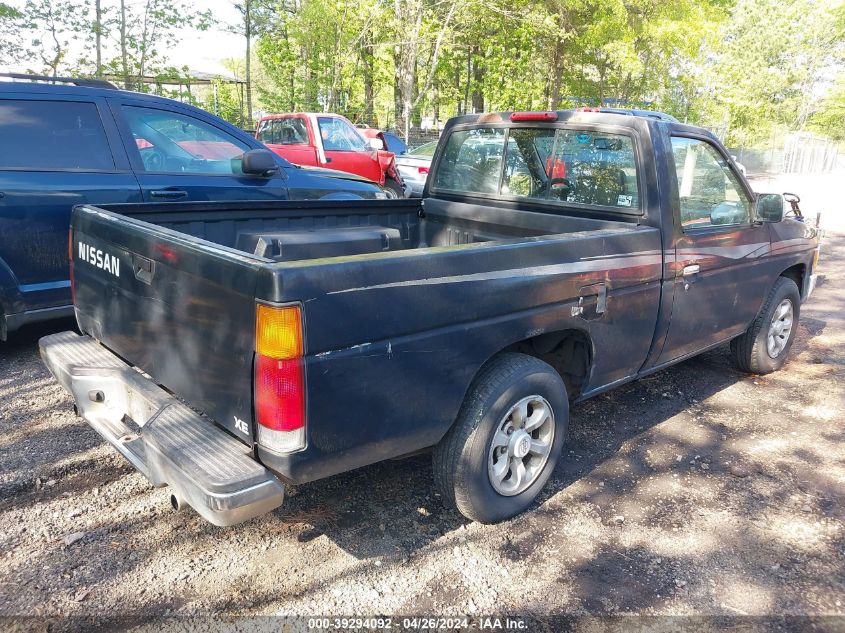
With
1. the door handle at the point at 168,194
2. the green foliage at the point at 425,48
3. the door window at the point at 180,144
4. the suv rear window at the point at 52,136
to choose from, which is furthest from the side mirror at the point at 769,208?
the green foliage at the point at 425,48

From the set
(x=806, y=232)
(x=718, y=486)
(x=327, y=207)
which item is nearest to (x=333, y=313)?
(x=327, y=207)

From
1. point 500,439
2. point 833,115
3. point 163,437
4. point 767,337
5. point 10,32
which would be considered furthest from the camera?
point 833,115

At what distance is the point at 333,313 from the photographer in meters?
2.17

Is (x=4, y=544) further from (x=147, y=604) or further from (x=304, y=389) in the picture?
(x=304, y=389)

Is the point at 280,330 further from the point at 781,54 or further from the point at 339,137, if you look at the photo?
the point at 781,54

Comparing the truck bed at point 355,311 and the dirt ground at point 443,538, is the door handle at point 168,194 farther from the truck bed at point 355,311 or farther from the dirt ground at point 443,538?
the dirt ground at point 443,538

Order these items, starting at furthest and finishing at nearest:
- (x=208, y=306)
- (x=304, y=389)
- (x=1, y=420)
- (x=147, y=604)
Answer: (x=1, y=420)
(x=147, y=604)
(x=208, y=306)
(x=304, y=389)

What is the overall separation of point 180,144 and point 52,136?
927 millimetres

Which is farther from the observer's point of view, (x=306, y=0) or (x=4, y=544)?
(x=306, y=0)

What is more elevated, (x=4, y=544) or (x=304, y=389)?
(x=304, y=389)

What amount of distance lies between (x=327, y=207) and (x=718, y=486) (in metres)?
2.80

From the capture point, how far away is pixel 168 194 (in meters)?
5.02

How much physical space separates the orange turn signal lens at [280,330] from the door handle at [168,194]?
10.9 feet

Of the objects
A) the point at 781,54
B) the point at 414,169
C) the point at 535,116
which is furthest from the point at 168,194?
the point at 781,54
